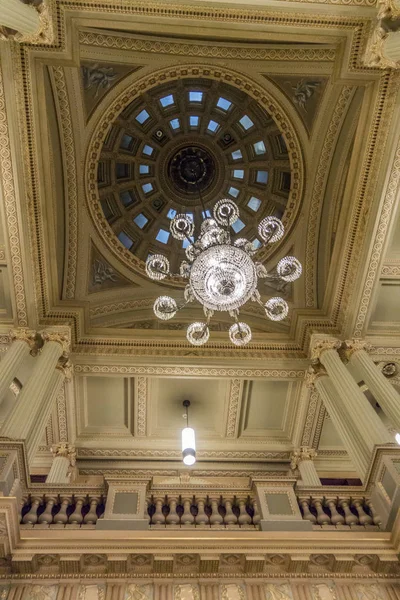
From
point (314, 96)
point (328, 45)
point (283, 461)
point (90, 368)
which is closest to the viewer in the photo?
point (328, 45)

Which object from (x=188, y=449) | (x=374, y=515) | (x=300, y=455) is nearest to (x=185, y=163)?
(x=188, y=449)

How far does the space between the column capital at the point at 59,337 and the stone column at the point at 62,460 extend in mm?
2639

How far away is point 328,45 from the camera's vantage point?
7832 millimetres

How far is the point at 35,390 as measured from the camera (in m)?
7.38

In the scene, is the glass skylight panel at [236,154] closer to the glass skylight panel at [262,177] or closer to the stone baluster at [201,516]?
the glass skylight panel at [262,177]

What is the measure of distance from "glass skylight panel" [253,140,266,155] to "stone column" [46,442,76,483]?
8.27m

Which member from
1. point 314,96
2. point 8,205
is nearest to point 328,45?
point 314,96

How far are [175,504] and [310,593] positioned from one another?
5.80 ft

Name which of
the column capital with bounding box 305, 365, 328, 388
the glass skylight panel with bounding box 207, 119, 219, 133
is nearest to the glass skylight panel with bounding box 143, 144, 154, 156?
the glass skylight panel with bounding box 207, 119, 219, 133

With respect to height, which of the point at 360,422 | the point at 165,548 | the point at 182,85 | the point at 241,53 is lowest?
the point at 165,548

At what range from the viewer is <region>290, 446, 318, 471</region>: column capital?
10.6 m

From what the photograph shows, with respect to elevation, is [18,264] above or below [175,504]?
above

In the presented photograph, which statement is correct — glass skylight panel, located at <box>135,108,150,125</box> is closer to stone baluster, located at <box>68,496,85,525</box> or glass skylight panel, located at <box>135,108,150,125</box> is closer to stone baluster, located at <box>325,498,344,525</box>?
stone baluster, located at <box>68,496,85,525</box>

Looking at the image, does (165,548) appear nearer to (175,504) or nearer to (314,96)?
(175,504)
